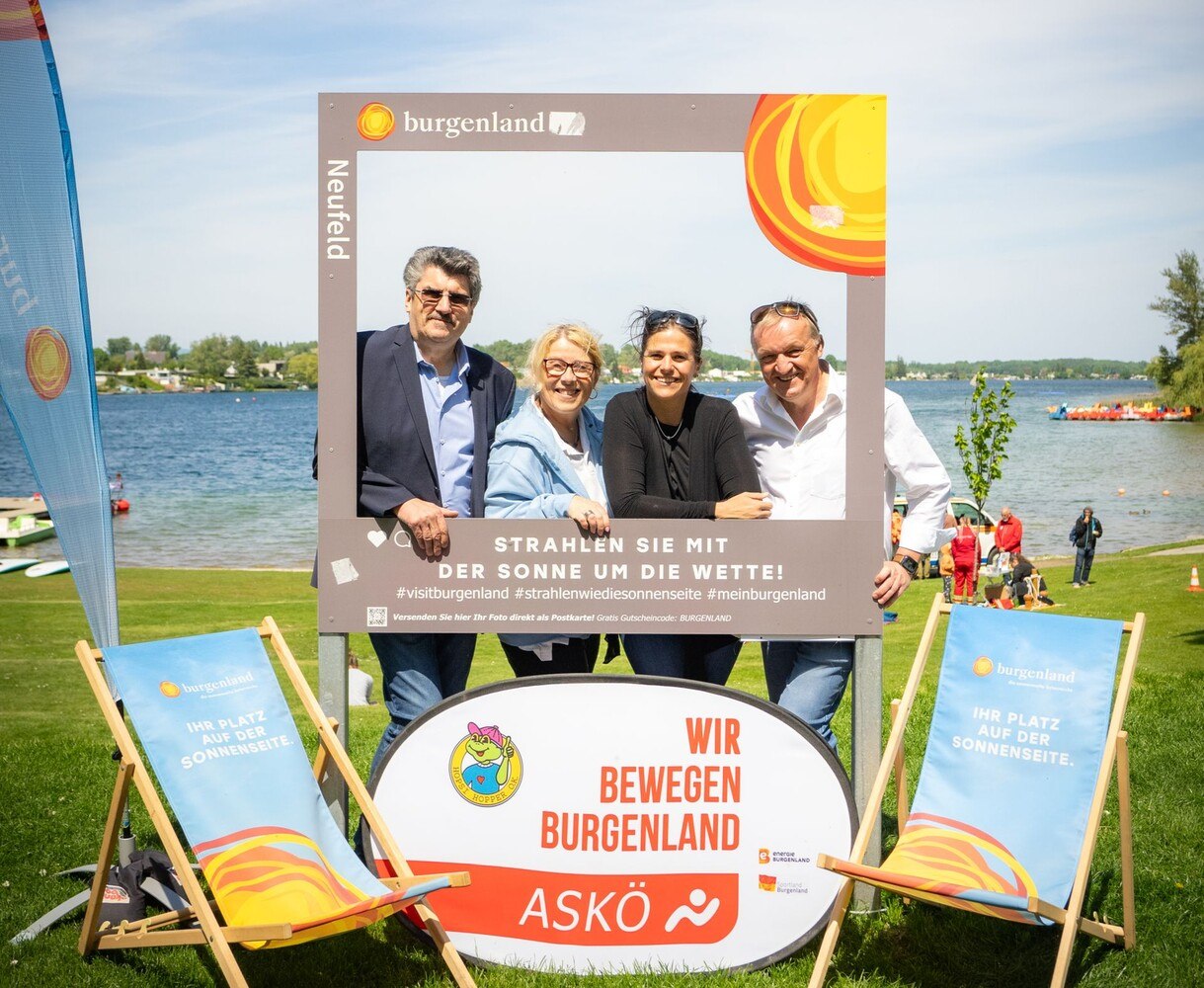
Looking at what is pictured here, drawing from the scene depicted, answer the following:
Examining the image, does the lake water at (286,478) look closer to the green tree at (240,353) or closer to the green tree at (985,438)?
the green tree at (240,353)

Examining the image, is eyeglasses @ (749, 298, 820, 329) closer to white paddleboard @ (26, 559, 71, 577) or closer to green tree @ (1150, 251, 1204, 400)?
white paddleboard @ (26, 559, 71, 577)

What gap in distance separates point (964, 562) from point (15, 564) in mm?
19221

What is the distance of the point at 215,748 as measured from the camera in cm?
350

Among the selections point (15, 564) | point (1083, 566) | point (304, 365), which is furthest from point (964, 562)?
point (15, 564)

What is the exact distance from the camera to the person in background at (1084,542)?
19641 millimetres

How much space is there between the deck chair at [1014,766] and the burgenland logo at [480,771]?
1.01 metres

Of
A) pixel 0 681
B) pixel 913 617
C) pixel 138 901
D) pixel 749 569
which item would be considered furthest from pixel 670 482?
pixel 913 617

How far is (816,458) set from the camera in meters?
3.82

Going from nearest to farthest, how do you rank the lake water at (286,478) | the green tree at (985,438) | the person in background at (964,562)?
the person in background at (964,562)
the green tree at (985,438)
the lake water at (286,478)

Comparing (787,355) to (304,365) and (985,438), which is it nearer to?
(304,365)

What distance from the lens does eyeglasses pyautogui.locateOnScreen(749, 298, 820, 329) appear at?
3.74 meters

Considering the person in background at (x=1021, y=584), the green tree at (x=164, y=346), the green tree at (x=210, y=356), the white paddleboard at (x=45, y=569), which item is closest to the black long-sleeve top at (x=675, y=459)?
the person in background at (x=1021, y=584)

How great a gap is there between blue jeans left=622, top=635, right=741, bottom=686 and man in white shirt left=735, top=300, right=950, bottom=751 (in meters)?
0.24

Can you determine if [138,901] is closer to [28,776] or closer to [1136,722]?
[28,776]
